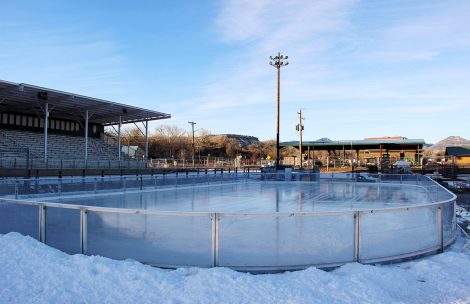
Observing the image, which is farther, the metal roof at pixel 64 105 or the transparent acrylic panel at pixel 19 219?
the metal roof at pixel 64 105

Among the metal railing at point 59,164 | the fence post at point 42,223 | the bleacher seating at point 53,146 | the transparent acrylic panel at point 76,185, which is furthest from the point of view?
the bleacher seating at point 53,146

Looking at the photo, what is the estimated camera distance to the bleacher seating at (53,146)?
1307 inches

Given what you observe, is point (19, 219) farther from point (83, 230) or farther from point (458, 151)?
point (458, 151)

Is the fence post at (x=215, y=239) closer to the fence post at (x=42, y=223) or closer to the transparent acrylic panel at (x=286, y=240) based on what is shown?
the transparent acrylic panel at (x=286, y=240)

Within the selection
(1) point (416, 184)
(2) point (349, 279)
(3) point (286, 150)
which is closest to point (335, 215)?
(2) point (349, 279)

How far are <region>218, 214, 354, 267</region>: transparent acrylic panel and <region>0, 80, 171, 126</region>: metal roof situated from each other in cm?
2842

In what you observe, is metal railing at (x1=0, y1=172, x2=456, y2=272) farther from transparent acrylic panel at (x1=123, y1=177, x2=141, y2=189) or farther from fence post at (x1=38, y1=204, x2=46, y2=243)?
transparent acrylic panel at (x1=123, y1=177, x2=141, y2=189)

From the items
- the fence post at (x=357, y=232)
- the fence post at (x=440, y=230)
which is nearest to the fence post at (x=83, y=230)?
the fence post at (x=357, y=232)

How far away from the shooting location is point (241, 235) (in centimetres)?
636

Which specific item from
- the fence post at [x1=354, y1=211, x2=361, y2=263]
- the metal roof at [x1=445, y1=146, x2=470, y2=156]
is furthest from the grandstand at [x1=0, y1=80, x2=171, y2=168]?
the metal roof at [x1=445, y1=146, x2=470, y2=156]

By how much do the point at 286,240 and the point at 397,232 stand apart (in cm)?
188

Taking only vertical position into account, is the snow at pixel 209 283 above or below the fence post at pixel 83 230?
below

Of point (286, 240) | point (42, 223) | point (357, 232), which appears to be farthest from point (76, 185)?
point (357, 232)

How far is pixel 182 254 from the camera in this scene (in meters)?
5.91
